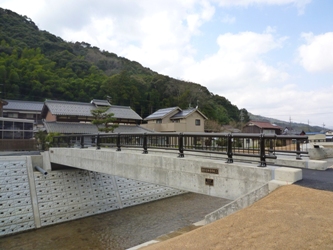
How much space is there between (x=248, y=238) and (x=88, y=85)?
45.4 meters

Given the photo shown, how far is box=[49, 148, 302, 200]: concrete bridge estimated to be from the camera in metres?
4.50

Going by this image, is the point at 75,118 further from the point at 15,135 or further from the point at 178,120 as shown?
the point at 178,120

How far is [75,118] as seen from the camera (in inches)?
1085

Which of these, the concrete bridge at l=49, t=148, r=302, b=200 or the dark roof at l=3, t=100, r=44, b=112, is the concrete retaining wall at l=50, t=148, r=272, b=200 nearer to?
the concrete bridge at l=49, t=148, r=302, b=200

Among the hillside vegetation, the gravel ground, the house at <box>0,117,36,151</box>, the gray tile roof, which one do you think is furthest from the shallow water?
the hillside vegetation

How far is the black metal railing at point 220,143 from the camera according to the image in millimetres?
5131

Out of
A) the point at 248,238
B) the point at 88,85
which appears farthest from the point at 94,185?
the point at 88,85

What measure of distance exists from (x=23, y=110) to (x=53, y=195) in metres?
32.4

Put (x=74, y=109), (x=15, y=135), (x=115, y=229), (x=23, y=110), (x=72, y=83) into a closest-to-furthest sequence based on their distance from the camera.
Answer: (x=115, y=229) < (x=15, y=135) < (x=74, y=109) < (x=23, y=110) < (x=72, y=83)

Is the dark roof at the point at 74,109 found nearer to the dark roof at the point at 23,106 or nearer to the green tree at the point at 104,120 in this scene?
the green tree at the point at 104,120

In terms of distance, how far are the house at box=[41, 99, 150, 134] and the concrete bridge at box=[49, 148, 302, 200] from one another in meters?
17.6

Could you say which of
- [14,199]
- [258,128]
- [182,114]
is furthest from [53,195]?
[258,128]

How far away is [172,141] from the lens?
737cm

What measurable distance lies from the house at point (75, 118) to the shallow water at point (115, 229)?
14.8 m
